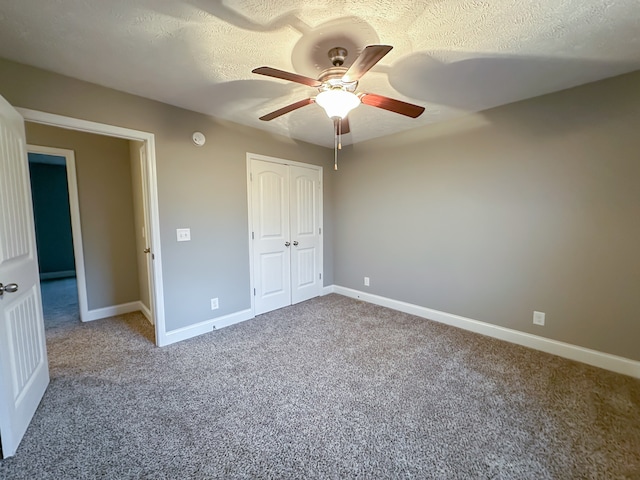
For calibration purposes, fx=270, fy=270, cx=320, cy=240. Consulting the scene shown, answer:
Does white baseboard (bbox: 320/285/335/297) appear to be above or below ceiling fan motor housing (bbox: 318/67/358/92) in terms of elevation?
below

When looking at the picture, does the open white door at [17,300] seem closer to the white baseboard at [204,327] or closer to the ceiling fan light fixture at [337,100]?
the white baseboard at [204,327]

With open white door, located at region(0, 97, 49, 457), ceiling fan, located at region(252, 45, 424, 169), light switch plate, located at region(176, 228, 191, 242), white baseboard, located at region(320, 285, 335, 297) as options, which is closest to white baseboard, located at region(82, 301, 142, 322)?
open white door, located at region(0, 97, 49, 457)

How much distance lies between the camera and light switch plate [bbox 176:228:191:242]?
2.76m

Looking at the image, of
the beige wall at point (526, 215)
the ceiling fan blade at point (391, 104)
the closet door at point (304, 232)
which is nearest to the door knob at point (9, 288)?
the ceiling fan blade at point (391, 104)

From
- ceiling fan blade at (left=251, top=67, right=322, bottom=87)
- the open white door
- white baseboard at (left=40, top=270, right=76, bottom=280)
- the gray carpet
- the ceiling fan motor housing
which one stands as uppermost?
the ceiling fan motor housing

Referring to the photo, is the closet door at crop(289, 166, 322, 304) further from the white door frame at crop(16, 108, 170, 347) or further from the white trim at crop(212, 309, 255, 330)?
the white door frame at crop(16, 108, 170, 347)

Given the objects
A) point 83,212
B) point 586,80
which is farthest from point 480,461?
point 83,212

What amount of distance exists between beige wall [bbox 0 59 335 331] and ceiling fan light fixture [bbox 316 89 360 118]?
1.75m

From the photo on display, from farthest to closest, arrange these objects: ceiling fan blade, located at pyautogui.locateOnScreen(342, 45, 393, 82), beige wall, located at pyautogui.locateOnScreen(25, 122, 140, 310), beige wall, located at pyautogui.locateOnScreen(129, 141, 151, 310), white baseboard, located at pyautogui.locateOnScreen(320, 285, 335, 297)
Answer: white baseboard, located at pyautogui.locateOnScreen(320, 285, 335, 297) → beige wall, located at pyautogui.locateOnScreen(129, 141, 151, 310) → beige wall, located at pyautogui.locateOnScreen(25, 122, 140, 310) → ceiling fan blade, located at pyautogui.locateOnScreen(342, 45, 393, 82)

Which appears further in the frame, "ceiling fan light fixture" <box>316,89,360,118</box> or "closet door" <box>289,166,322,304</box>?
"closet door" <box>289,166,322,304</box>

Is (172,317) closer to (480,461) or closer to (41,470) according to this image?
(41,470)

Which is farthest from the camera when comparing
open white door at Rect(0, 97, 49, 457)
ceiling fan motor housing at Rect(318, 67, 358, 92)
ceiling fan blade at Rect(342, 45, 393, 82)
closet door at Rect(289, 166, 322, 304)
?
closet door at Rect(289, 166, 322, 304)

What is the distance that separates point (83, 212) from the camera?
3287 millimetres

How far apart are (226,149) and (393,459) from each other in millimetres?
3087
